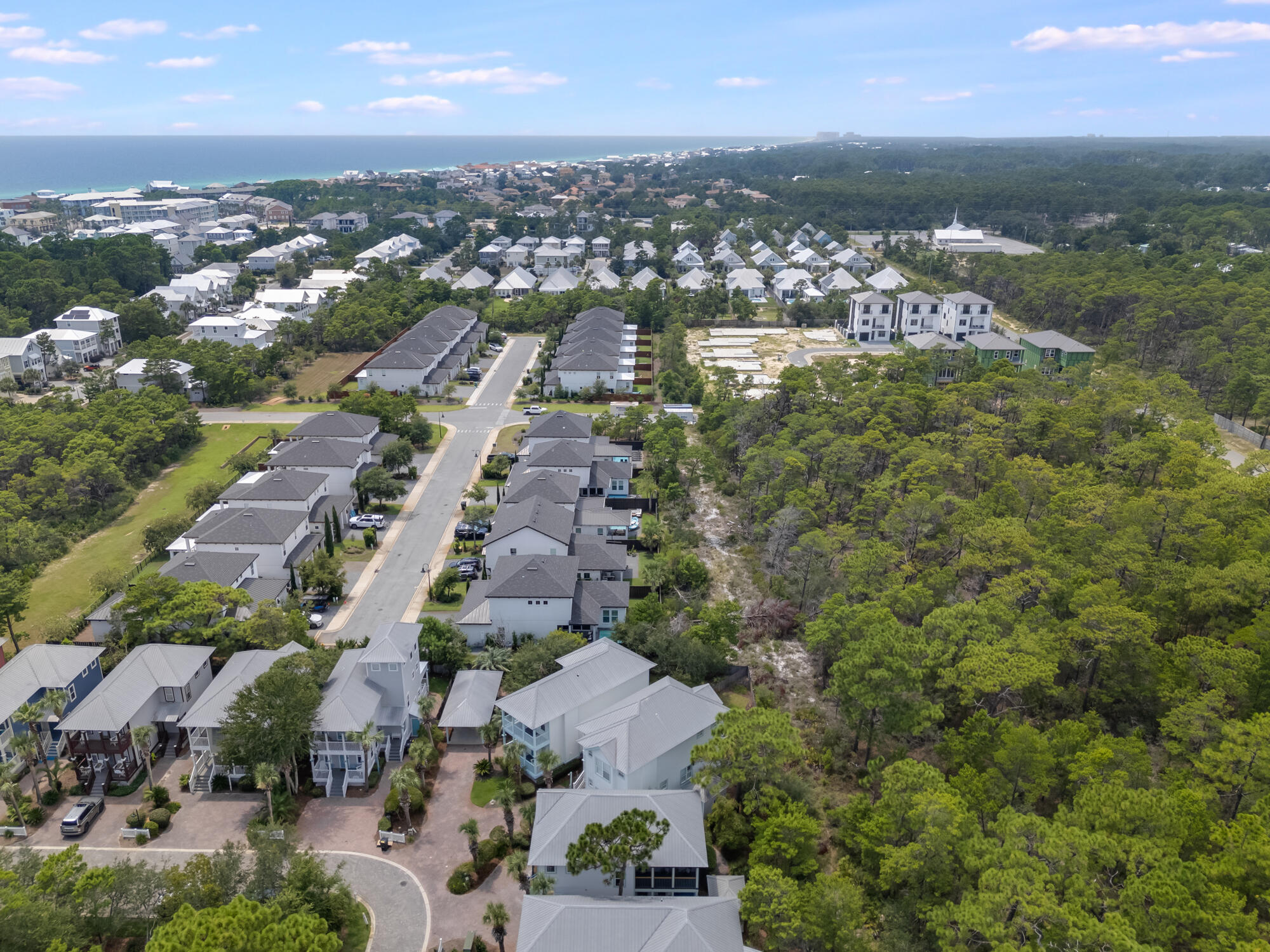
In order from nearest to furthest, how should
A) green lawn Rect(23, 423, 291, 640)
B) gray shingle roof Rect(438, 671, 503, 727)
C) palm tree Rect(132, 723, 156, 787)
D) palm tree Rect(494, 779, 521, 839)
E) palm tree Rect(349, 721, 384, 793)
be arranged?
palm tree Rect(494, 779, 521, 839) → palm tree Rect(349, 721, 384, 793) → palm tree Rect(132, 723, 156, 787) → gray shingle roof Rect(438, 671, 503, 727) → green lawn Rect(23, 423, 291, 640)

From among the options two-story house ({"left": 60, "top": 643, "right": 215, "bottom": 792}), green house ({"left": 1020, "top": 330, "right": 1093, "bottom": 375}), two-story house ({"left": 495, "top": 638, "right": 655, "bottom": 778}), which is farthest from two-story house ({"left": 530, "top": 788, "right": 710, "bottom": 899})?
green house ({"left": 1020, "top": 330, "right": 1093, "bottom": 375})

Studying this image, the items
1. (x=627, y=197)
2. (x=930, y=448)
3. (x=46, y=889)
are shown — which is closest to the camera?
(x=46, y=889)

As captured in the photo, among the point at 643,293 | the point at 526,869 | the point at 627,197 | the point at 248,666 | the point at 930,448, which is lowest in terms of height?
the point at 526,869

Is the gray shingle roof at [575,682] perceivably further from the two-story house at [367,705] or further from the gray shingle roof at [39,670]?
the gray shingle roof at [39,670]

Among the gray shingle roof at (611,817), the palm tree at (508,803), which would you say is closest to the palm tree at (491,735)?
the palm tree at (508,803)

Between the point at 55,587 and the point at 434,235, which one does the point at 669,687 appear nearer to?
the point at 55,587

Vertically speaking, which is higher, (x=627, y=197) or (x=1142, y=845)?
(x=627, y=197)

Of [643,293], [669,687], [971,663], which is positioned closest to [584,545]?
[669,687]

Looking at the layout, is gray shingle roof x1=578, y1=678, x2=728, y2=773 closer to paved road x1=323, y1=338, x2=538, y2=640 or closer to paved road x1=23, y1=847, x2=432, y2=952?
paved road x1=23, y1=847, x2=432, y2=952
